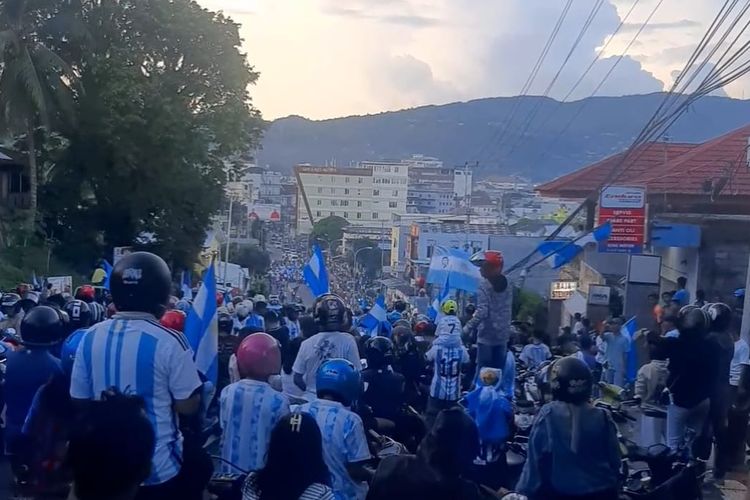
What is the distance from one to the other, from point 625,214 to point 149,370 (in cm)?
1906

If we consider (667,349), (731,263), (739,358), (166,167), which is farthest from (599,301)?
(166,167)

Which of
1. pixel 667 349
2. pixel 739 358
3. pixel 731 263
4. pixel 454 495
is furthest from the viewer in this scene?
pixel 731 263

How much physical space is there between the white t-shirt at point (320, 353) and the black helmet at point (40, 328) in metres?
2.02

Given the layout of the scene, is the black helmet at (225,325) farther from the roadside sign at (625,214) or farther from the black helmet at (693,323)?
the roadside sign at (625,214)

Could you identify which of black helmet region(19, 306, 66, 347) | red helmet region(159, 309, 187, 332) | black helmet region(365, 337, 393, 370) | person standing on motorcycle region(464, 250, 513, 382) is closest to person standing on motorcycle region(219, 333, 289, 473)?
black helmet region(19, 306, 66, 347)

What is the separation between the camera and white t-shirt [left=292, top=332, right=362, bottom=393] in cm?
813

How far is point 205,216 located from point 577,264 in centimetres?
1314

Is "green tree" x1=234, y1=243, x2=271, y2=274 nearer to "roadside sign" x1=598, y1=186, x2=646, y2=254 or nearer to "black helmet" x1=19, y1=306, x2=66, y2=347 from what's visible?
"roadside sign" x1=598, y1=186, x2=646, y2=254

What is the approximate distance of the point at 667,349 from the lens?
926 cm

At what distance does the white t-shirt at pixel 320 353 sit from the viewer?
8.13 metres

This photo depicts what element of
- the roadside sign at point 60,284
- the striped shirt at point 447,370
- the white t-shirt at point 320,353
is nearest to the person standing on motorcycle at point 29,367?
the white t-shirt at point 320,353

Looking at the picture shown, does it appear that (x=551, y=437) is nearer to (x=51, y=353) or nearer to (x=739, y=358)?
(x=51, y=353)

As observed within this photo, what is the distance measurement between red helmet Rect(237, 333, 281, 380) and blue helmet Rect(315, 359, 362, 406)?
0.32 meters

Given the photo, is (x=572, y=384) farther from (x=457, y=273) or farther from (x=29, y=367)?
(x=457, y=273)
